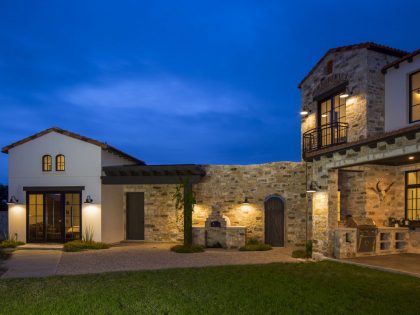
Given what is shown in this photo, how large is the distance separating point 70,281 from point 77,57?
132m

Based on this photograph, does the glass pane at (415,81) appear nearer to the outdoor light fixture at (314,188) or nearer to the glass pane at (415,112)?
the glass pane at (415,112)

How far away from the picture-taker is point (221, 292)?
7312 mm

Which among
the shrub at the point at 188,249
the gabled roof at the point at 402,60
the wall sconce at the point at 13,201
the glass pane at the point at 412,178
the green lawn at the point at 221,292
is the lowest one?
the shrub at the point at 188,249

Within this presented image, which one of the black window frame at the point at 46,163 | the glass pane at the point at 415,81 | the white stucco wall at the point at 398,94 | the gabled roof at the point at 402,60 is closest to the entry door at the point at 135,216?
the black window frame at the point at 46,163

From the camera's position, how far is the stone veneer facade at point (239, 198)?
47.2 feet

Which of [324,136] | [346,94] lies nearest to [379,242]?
[324,136]

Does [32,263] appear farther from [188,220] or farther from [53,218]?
[188,220]

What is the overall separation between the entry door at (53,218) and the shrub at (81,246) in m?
1.39

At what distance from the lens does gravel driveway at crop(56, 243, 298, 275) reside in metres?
10.2

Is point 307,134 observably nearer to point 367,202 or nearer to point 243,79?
point 367,202

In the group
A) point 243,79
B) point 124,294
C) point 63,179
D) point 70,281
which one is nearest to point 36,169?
point 63,179

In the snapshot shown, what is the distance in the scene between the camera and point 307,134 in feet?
45.5

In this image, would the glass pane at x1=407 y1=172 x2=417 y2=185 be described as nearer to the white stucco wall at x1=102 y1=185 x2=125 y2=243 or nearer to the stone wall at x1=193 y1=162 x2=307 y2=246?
the stone wall at x1=193 y1=162 x2=307 y2=246

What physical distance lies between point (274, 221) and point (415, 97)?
6.88 metres
